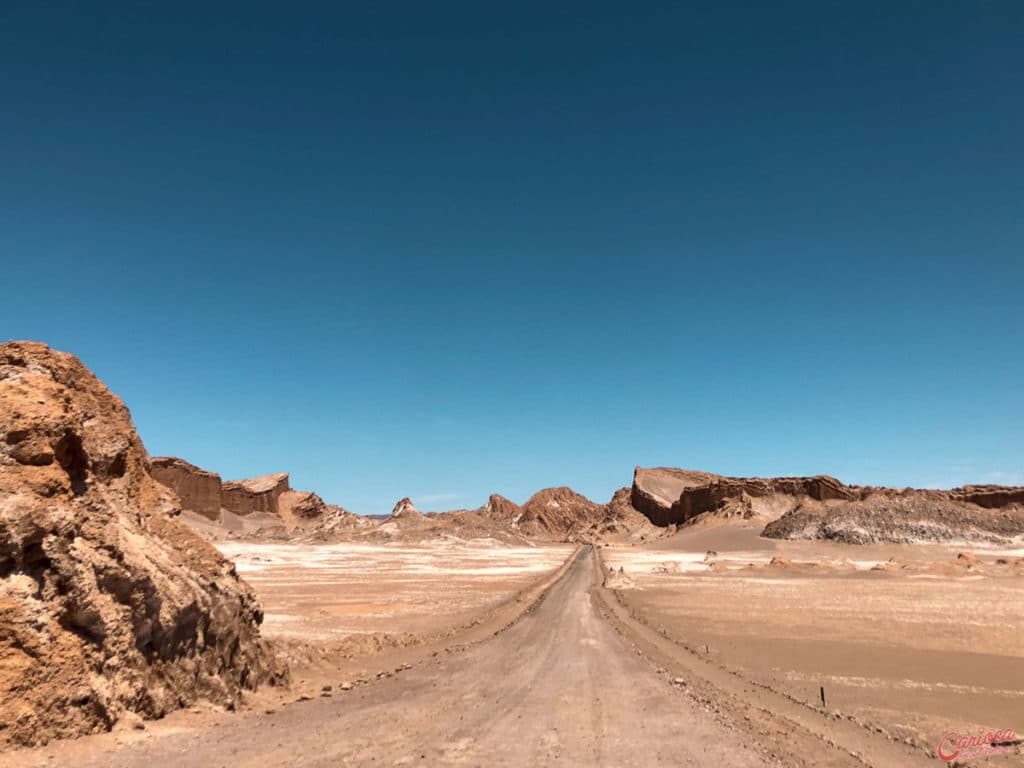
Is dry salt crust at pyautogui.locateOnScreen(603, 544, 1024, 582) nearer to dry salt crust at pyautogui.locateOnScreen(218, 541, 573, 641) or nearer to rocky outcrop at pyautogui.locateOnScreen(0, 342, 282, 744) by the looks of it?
dry salt crust at pyautogui.locateOnScreen(218, 541, 573, 641)

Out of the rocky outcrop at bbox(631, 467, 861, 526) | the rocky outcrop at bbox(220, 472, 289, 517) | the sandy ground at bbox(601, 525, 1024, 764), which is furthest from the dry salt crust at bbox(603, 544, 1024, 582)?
the rocky outcrop at bbox(220, 472, 289, 517)

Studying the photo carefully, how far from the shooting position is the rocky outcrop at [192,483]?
375 ft

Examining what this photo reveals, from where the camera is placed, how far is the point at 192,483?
12138cm

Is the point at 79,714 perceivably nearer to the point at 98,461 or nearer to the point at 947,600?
the point at 98,461

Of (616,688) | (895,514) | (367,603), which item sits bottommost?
(367,603)

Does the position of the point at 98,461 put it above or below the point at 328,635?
above

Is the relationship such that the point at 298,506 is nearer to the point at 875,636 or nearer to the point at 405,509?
the point at 405,509

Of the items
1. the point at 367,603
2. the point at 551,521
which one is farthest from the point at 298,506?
the point at 367,603

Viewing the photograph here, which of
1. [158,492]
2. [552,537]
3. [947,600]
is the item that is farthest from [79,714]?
[552,537]

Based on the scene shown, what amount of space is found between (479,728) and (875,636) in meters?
16.1

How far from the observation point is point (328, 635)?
65.1 feet

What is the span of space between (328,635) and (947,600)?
95.1 ft

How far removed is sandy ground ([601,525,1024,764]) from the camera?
11.2m

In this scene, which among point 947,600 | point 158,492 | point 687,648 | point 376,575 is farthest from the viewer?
point 376,575
